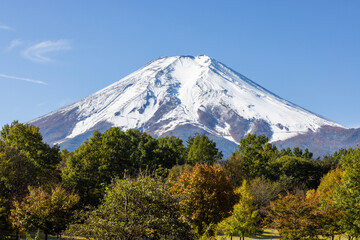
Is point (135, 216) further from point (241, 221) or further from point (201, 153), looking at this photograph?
point (201, 153)

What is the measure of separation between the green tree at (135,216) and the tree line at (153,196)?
38 millimetres

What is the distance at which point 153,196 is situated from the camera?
14750mm

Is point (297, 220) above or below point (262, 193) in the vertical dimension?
below

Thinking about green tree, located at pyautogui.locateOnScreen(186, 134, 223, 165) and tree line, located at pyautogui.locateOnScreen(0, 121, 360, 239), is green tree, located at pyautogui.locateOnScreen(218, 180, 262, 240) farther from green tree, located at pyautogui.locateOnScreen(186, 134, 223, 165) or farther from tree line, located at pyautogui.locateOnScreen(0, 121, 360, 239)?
green tree, located at pyautogui.locateOnScreen(186, 134, 223, 165)

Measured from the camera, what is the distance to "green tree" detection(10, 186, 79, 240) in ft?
87.8

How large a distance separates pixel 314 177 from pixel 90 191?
155 ft

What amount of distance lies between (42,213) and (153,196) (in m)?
15.6

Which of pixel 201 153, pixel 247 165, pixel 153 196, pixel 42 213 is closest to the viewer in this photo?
pixel 153 196

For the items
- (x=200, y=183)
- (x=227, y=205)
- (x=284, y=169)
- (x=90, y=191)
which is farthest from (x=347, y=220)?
(x=284, y=169)

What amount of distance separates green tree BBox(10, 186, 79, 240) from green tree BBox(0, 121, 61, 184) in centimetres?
1451

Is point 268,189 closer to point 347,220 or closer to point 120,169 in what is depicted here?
point 120,169

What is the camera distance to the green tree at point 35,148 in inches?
1702

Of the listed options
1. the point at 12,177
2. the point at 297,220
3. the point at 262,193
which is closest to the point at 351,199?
the point at 297,220

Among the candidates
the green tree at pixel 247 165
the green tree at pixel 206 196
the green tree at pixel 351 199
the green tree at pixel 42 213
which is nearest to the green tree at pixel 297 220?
the green tree at pixel 351 199
